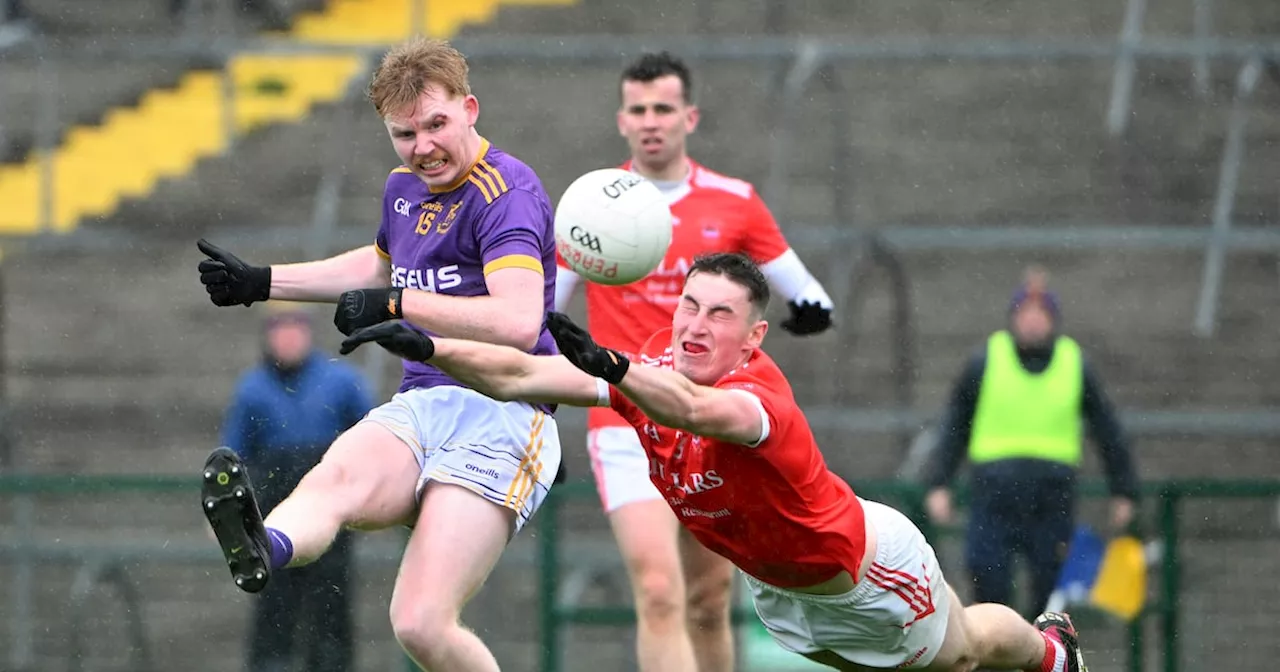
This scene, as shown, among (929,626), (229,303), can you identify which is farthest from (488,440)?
(929,626)

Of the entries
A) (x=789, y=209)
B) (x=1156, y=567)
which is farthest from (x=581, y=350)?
(x=789, y=209)

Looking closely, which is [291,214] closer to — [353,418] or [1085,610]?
[353,418]

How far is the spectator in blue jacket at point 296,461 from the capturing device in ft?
27.2

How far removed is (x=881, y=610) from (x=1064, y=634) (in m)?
1.20

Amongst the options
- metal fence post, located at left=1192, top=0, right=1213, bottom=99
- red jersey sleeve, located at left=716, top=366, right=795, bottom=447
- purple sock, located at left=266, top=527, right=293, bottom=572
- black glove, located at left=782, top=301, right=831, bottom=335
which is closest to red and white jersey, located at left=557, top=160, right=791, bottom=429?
black glove, located at left=782, top=301, right=831, bottom=335

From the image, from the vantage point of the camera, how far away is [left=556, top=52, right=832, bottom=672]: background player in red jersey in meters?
6.43

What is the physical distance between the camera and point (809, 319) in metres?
6.91

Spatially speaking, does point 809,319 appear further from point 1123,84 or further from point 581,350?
point 1123,84


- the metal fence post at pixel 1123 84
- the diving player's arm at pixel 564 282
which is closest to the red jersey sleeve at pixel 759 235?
the diving player's arm at pixel 564 282

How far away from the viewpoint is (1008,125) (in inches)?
457

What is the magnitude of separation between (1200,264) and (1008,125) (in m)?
1.49

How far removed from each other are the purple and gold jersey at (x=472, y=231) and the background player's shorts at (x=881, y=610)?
43.6 inches

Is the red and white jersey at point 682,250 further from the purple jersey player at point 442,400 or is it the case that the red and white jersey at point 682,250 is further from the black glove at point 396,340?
the black glove at point 396,340

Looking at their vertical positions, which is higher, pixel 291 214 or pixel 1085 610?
pixel 291 214
